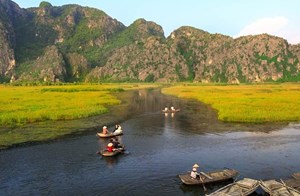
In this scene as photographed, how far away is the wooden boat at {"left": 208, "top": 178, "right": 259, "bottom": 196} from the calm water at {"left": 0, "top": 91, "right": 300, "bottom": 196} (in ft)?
9.32

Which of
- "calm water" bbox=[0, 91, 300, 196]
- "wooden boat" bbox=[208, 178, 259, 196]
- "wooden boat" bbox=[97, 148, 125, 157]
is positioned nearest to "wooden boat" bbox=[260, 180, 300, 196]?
"wooden boat" bbox=[208, 178, 259, 196]

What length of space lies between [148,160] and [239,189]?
43.9ft

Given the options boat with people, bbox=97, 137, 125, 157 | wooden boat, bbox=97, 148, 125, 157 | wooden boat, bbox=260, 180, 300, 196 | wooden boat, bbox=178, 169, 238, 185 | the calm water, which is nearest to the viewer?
wooden boat, bbox=260, 180, 300, 196

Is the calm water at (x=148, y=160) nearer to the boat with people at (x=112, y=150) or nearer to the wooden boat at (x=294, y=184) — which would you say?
the boat with people at (x=112, y=150)

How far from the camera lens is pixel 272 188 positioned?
25.0 m

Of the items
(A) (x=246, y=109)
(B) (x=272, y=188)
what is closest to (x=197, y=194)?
(B) (x=272, y=188)

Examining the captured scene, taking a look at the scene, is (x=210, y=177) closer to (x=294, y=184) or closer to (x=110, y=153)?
(x=294, y=184)

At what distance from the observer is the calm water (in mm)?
28781

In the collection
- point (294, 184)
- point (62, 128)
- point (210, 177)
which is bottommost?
point (62, 128)

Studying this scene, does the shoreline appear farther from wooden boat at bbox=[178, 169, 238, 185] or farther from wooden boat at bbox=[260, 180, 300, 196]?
wooden boat at bbox=[260, 180, 300, 196]

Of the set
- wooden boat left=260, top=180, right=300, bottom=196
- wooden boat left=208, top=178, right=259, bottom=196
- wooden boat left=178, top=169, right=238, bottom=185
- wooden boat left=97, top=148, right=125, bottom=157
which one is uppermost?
wooden boat left=260, top=180, right=300, bottom=196

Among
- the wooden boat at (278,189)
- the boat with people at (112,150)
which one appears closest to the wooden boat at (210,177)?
the wooden boat at (278,189)

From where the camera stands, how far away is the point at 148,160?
36.6 meters

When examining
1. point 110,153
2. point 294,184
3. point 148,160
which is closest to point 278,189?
point 294,184
